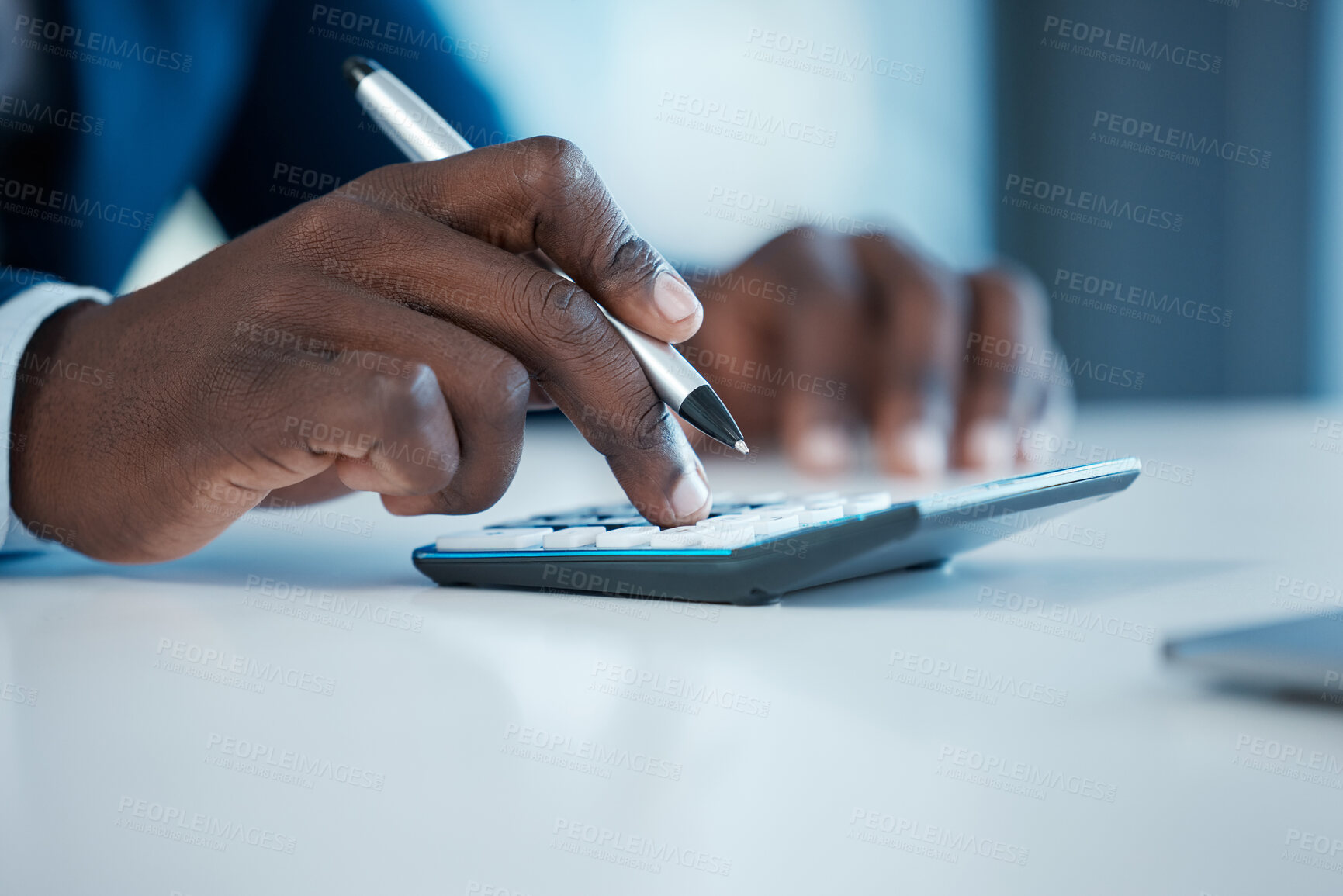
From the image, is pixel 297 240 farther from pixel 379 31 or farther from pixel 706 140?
pixel 706 140

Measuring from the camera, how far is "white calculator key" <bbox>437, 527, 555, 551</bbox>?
1.40 feet

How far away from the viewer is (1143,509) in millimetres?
605

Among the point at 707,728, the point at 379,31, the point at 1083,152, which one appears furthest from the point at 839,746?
the point at 1083,152

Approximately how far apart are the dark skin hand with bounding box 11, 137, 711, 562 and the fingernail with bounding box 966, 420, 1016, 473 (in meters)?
0.48

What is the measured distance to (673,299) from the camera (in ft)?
1.49
